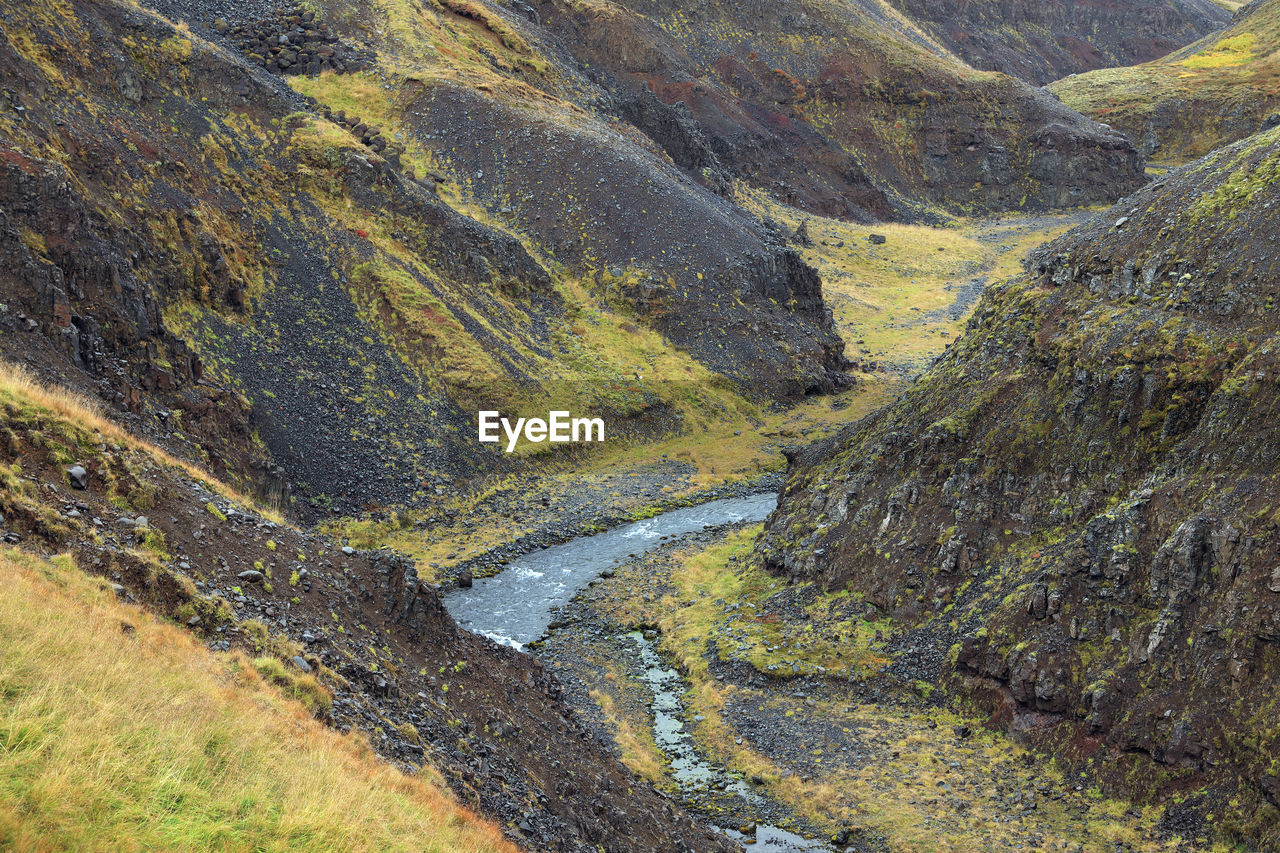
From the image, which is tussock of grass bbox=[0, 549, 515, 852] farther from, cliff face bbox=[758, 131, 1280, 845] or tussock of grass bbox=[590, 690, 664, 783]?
cliff face bbox=[758, 131, 1280, 845]

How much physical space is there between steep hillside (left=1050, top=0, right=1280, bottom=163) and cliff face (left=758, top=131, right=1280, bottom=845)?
122 meters

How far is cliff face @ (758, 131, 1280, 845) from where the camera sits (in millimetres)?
29891

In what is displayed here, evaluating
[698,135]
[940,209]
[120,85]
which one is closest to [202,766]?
[120,85]

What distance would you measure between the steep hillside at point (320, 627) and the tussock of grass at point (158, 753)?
234mm

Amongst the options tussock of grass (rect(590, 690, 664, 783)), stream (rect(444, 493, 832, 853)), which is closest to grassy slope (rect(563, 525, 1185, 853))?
tussock of grass (rect(590, 690, 664, 783))

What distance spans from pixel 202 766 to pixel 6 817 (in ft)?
11.5

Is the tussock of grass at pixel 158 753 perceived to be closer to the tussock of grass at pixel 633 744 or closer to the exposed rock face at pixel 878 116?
the tussock of grass at pixel 633 744

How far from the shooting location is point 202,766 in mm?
14492

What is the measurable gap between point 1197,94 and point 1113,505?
14422 cm

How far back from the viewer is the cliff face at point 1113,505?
29.9 metres

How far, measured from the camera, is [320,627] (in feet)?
80.0

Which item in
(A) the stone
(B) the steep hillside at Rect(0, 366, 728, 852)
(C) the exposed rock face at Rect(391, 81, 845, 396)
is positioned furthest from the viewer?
(C) the exposed rock face at Rect(391, 81, 845, 396)

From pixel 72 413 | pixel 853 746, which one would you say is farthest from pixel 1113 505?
pixel 72 413

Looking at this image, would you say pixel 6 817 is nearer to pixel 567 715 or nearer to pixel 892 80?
pixel 567 715
